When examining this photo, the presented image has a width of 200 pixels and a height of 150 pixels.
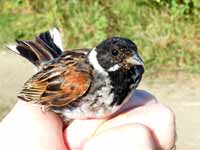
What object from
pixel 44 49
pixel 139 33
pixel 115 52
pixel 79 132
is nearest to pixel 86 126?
pixel 79 132

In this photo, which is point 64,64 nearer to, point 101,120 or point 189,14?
point 101,120

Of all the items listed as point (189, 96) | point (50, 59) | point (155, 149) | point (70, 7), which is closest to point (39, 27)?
point (70, 7)

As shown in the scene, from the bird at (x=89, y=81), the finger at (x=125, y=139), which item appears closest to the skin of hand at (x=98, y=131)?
the finger at (x=125, y=139)

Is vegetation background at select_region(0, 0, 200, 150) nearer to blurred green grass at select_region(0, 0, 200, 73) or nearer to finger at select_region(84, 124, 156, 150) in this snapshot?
blurred green grass at select_region(0, 0, 200, 73)

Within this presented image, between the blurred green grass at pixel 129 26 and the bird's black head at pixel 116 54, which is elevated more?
the bird's black head at pixel 116 54

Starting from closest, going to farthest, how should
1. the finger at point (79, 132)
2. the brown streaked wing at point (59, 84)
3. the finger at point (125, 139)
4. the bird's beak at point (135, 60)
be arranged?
the finger at point (125, 139), the finger at point (79, 132), the bird's beak at point (135, 60), the brown streaked wing at point (59, 84)

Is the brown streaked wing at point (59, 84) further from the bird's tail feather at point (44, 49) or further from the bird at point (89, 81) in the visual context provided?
the bird's tail feather at point (44, 49)

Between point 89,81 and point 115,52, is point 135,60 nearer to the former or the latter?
point 115,52
